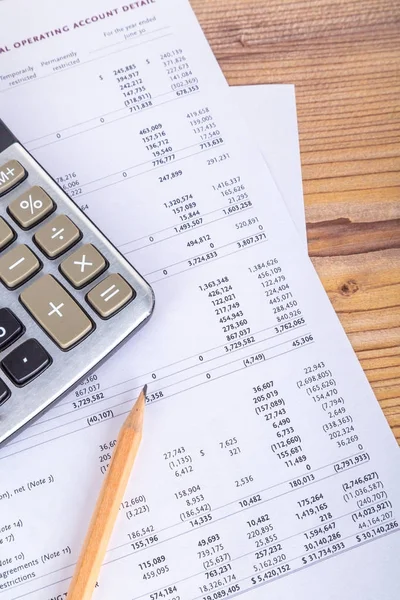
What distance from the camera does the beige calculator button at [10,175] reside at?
33 cm

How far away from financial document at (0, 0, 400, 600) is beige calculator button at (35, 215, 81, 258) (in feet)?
0.11

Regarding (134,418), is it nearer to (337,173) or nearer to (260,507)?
(260,507)

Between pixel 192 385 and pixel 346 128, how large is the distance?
0.17 meters

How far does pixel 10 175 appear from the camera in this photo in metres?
0.34

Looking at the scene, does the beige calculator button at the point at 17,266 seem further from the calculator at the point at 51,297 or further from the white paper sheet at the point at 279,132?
the white paper sheet at the point at 279,132

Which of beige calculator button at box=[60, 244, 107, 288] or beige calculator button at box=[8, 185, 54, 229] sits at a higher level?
beige calculator button at box=[8, 185, 54, 229]

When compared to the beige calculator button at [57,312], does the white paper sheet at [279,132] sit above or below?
above

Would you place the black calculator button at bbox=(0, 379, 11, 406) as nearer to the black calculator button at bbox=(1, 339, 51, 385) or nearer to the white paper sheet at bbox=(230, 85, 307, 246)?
the black calculator button at bbox=(1, 339, 51, 385)

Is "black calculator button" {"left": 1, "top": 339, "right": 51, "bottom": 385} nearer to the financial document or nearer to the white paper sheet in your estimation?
the financial document

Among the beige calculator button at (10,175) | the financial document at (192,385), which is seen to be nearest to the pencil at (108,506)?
→ the financial document at (192,385)

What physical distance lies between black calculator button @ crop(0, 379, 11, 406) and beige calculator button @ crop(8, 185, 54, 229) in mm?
76

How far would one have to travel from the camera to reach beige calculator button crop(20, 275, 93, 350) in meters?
0.31

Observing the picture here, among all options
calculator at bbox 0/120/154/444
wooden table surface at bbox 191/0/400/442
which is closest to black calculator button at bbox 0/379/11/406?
calculator at bbox 0/120/154/444

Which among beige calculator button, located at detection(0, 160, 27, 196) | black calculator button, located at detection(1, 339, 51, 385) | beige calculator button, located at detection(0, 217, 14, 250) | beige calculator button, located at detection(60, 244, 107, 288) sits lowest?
black calculator button, located at detection(1, 339, 51, 385)
